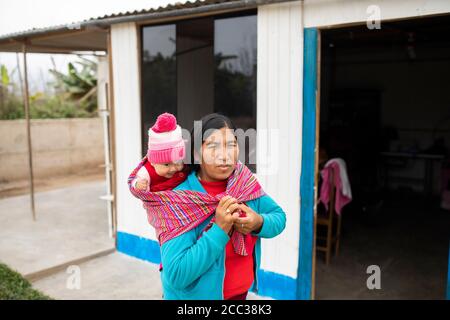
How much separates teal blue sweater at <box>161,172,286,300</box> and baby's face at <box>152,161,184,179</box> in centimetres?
6

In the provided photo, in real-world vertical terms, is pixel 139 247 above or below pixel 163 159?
below

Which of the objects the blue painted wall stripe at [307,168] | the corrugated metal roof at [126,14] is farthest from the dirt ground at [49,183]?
the blue painted wall stripe at [307,168]

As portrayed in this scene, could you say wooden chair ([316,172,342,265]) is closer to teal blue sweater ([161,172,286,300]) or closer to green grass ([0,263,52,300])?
green grass ([0,263,52,300])

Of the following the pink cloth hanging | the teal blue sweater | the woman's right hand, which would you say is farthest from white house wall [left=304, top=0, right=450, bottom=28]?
the woman's right hand

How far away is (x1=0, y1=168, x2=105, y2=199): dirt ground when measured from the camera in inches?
353

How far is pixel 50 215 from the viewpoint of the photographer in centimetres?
711

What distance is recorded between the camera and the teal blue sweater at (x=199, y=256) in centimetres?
152

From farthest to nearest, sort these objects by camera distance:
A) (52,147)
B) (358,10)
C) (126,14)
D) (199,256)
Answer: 1. (52,147)
2. (126,14)
3. (358,10)
4. (199,256)

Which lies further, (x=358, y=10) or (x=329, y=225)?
(x=329, y=225)

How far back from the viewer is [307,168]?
12.4 ft

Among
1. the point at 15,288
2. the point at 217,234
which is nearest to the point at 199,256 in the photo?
the point at 217,234

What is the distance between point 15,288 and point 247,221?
142 inches

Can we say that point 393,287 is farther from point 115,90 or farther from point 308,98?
point 115,90

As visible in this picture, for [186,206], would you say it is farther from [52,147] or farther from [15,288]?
[52,147]
